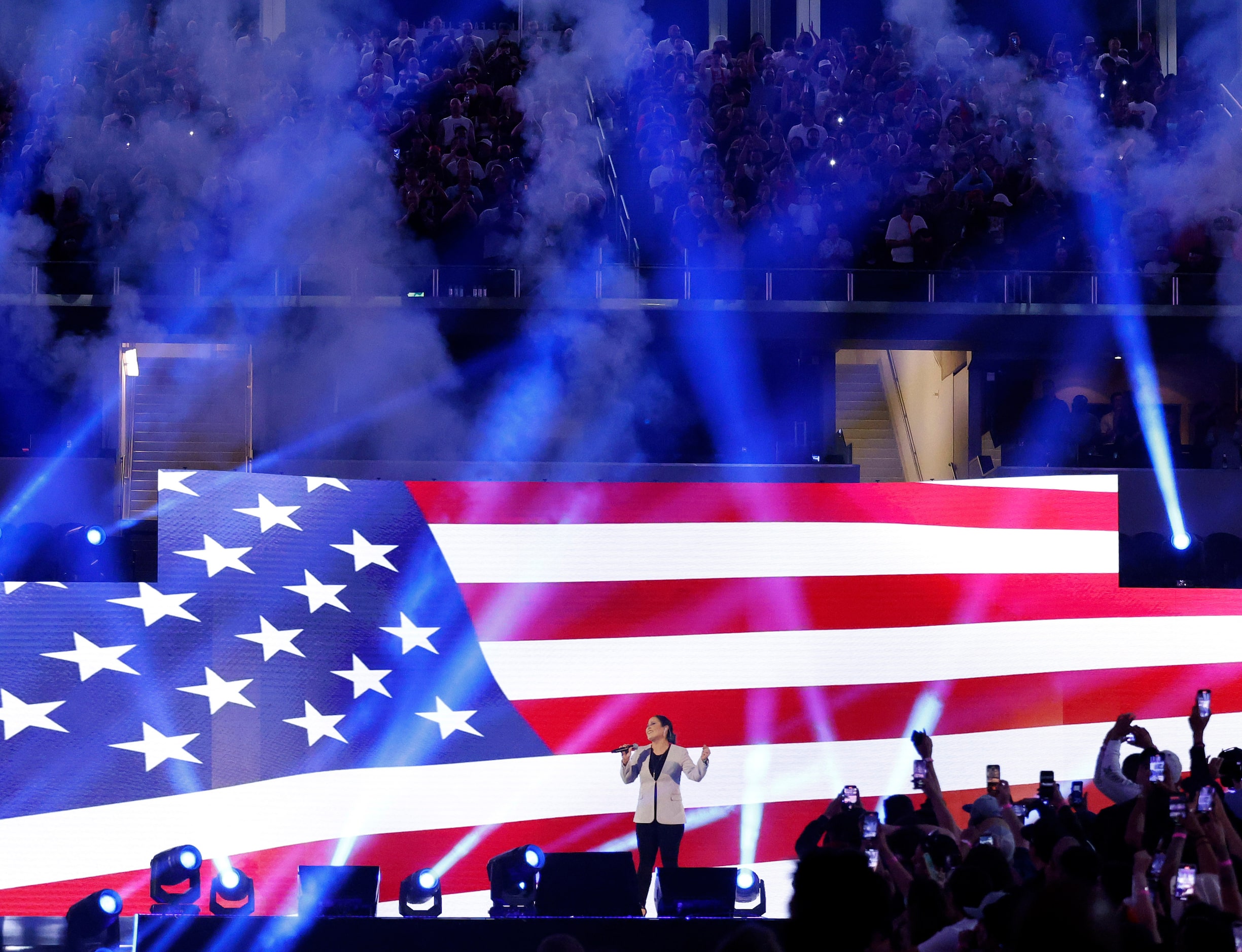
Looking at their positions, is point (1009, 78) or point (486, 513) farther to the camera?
point (1009, 78)

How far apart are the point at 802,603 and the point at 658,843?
1.46 meters

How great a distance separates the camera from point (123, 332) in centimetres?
1057

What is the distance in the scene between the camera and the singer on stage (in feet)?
21.5

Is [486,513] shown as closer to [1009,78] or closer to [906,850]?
[906,850]

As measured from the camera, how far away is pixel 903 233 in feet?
35.5

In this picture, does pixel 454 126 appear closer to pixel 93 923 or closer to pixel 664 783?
pixel 664 783

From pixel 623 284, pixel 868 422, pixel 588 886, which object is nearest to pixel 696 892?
pixel 588 886

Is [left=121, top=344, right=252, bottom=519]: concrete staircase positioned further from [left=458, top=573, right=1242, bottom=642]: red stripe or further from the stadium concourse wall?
[left=458, top=573, right=1242, bottom=642]: red stripe

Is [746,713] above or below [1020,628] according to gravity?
below

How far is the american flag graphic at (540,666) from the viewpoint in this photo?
21.1ft

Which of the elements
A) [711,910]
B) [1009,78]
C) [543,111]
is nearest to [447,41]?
[543,111]

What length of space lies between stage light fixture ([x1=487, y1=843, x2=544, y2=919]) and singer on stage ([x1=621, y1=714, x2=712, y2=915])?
840 millimetres

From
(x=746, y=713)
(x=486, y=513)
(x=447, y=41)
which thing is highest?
(x=447, y=41)

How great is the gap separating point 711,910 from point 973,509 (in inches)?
117
